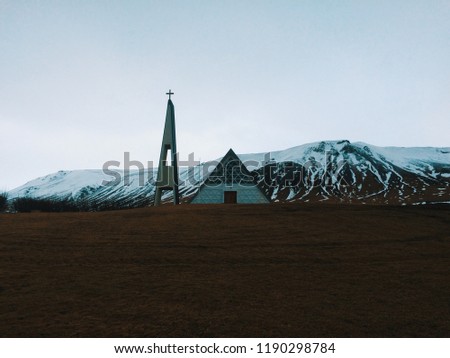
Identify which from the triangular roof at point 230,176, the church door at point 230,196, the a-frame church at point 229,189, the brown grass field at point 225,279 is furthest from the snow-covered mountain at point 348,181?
the brown grass field at point 225,279

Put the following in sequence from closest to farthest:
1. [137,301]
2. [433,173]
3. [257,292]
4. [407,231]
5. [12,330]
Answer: [12,330] → [137,301] → [257,292] → [407,231] → [433,173]

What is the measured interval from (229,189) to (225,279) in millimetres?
25253

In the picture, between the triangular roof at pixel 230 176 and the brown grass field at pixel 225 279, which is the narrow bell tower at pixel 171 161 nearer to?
the triangular roof at pixel 230 176

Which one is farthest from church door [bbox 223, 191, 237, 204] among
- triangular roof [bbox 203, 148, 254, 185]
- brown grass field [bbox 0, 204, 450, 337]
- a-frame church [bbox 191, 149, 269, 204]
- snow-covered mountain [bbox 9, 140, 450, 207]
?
snow-covered mountain [bbox 9, 140, 450, 207]

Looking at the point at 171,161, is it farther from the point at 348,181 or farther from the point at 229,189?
the point at 348,181

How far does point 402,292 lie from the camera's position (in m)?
8.27

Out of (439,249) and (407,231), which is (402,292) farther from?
(407,231)

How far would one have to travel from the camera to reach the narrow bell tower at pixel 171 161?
34.3 metres

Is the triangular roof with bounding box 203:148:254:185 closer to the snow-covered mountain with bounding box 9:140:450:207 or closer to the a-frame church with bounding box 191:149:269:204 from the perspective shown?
the a-frame church with bounding box 191:149:269:204

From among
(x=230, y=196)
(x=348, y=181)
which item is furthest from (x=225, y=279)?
Answer: (x=348, y=181)
